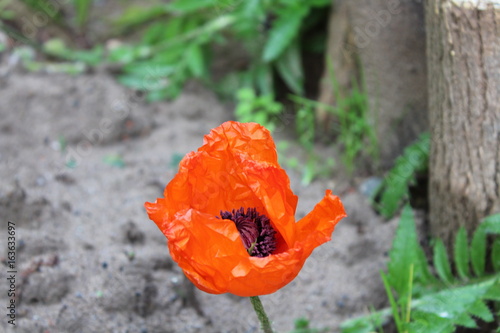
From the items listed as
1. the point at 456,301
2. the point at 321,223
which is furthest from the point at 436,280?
the point at 321,223

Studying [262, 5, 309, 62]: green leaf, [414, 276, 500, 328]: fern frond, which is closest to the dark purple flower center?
[414, 276, 500, 328]: fern frond

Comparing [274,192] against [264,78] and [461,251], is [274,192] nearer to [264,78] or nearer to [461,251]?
[461,251]

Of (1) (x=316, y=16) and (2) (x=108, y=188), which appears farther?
(1) (x=316, y=16)

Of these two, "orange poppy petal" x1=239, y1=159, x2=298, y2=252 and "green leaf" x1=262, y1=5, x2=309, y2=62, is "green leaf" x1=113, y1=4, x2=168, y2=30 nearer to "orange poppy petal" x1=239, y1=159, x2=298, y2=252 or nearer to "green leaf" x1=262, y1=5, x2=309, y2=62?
"green leaf" x1=262, y1=5, x2=309, y2=62

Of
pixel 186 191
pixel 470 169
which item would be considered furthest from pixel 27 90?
pixel 470 169

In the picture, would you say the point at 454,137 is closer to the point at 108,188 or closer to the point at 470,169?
the point at 470,169

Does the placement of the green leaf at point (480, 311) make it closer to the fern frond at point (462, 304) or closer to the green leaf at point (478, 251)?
the fern frond at point (462, 304)
